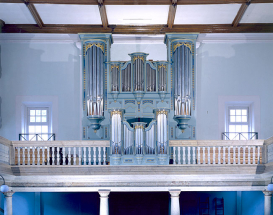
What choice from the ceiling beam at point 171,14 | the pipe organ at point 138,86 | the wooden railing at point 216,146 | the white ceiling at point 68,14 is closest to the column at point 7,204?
the pipe organ at point 138,86

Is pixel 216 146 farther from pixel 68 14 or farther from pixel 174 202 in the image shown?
pixel 68 14

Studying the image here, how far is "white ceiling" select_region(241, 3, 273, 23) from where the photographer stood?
1284 centimetres

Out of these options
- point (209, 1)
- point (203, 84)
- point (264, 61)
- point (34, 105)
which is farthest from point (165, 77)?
point (34, 105)

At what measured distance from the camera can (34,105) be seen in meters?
14.8

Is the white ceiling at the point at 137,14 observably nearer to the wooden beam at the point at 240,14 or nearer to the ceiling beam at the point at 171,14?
the ceiling beam at the point at 171,14

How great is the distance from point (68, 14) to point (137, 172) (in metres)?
5.23

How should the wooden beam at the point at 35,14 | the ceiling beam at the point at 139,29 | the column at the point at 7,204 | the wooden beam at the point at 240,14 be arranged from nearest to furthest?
the column at the point at 7,204 → the wooden beam at the point at 35,14 → the wooden beam at the point at 240,14 → the ceiling beam at the point at 139,29

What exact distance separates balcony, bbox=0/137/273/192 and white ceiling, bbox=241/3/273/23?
394 centimetres

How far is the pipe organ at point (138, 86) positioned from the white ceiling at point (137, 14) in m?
0.61

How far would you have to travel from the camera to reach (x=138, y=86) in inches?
523

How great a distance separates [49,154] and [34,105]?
251 cm

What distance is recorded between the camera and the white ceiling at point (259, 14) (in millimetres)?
12836

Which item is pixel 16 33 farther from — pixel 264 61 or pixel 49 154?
pixel 264 61

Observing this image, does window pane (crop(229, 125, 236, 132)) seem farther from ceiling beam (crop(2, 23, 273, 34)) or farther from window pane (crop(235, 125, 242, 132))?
ceiling beam (crop(2, 23, 273, 34))
